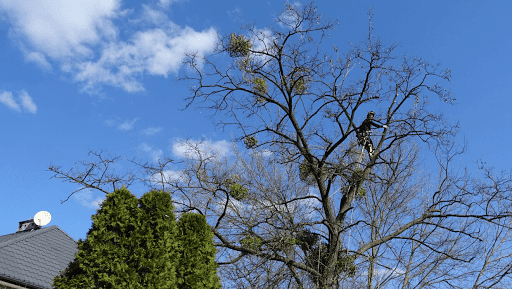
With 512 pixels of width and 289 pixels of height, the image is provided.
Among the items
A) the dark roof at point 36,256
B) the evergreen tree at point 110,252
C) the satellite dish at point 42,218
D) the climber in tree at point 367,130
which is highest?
the climber in tree at point 367,130

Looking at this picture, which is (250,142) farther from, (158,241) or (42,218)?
(42,218)

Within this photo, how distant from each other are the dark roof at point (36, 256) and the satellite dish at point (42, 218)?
55cm

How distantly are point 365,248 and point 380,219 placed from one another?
1781 millimetres

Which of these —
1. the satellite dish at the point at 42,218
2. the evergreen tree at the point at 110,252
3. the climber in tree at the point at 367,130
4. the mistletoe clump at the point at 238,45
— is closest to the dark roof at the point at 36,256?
the satellite dish at the point at 42,218

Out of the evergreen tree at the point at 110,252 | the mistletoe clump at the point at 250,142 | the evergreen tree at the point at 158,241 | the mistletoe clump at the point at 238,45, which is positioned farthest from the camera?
the mistletoe clump at the point at 250,142

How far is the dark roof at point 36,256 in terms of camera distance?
9250 millimetres

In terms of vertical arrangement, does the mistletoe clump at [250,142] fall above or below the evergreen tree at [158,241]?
above

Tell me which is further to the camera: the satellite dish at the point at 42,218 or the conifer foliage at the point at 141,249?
the satellite dish at the point at 42,218

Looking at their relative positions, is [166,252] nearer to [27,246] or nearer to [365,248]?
[365,248]

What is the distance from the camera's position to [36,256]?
1070 centimetres

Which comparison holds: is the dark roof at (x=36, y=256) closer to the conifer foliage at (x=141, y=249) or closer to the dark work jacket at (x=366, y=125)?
the conifer foliage at (x=141, y=249)

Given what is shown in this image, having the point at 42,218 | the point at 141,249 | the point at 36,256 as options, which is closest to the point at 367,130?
the point at 141,249

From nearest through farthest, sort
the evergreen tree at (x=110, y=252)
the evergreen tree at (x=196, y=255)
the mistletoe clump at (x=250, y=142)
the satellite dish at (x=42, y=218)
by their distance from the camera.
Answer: the evergreen tree at (x=110, y=252) → the evergreen tree at (x=196, y=255) → the mistletoe clump at (x=250, y=142) → the satellite dish at (x=42, y=218)

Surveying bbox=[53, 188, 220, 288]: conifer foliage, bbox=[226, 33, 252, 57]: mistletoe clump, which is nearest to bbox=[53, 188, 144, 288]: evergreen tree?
bbox=[53, 188, 220, 288]: conifer foliage
